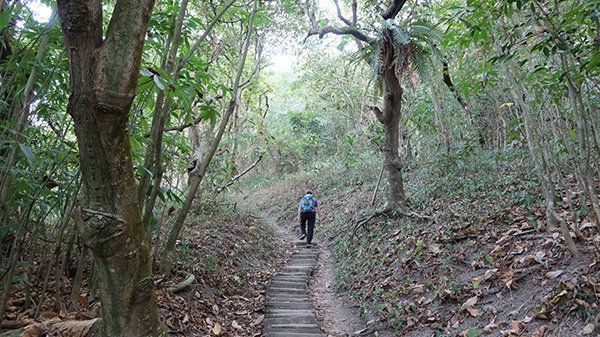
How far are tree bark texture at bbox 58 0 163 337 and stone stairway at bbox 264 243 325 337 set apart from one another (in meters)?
3.67

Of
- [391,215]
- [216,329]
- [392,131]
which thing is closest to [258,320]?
[216,329]

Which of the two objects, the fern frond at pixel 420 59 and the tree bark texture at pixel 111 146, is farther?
the fern frond at pixel 420 59

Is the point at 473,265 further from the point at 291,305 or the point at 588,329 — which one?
the point at 291,305

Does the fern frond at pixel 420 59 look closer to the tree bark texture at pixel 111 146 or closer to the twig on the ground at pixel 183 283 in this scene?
the twig on the ground at pixel 183 283

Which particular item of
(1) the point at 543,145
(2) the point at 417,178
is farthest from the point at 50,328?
(2) the point at 417,178

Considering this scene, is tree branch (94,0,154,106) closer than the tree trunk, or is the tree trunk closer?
tree branch (94,0,154,106)

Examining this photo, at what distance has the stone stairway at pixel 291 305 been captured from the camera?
5879mm

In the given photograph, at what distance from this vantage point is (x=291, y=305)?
271 inches

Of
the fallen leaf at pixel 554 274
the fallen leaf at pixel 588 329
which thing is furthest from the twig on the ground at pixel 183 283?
the fallen leaf at pixel 588 329

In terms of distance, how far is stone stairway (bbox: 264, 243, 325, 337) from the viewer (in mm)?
5879

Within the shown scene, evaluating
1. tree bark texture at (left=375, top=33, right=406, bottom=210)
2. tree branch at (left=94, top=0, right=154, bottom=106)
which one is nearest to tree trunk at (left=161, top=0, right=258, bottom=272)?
tree branch at (left=94, top=0, right=154, bottom=106)

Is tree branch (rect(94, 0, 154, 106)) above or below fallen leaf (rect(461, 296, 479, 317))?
above

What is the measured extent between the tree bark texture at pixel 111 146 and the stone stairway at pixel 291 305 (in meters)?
3.67

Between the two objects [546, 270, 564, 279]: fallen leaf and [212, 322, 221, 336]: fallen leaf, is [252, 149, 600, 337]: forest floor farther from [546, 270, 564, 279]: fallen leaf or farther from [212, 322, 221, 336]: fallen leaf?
[212, 322, 221, 336]: fallen leaf
